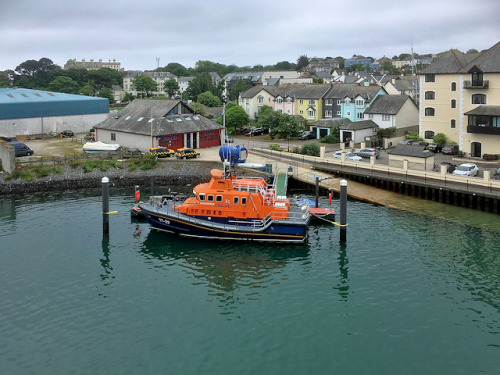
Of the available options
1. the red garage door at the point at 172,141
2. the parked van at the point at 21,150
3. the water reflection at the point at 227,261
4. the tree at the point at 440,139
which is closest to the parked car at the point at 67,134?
the parked van at the point at 21,150

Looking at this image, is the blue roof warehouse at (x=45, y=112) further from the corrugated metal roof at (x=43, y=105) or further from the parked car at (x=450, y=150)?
the parked car at (x=450, y=150)

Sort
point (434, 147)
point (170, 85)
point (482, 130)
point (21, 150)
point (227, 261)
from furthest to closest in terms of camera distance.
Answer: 1. point (170, 85)
2. point (434, 147)
3. point (21, 150)
4. point (482, 130)
5. point (227, 261)

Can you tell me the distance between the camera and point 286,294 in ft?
89.4

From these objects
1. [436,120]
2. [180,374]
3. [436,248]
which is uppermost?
[436,120]

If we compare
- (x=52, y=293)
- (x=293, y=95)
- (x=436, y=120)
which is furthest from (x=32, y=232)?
(x=293, y=95)

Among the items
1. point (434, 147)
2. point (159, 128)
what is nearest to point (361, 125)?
point (434, 147)

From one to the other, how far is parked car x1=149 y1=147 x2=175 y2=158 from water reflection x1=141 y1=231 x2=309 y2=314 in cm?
2090

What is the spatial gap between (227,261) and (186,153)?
87.6 feet

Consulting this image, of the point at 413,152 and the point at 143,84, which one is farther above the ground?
the point at 143,84

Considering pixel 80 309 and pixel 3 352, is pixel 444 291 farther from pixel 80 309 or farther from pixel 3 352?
pixel 3 352

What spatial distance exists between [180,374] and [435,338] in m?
10.8

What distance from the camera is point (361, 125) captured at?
68562 millimetres

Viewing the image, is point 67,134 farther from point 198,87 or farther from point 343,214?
point 198,87

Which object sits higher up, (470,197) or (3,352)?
(470,197)
